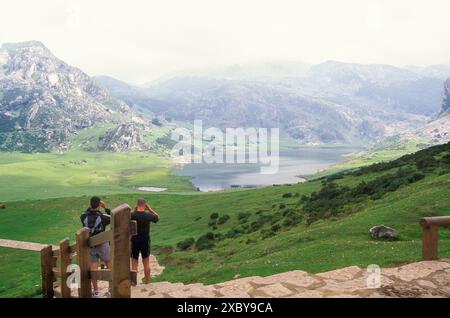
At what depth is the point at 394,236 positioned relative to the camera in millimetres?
27297

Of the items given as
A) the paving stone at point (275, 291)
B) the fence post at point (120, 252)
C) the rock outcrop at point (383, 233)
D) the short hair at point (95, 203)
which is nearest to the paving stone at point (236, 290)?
the paving stone at point (275, 291)

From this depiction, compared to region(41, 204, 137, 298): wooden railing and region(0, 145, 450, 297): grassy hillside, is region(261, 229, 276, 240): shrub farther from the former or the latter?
region(41, 204, 137, 298): wooden railing

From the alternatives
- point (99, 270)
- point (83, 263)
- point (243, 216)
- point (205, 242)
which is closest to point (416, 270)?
point (99, 270)

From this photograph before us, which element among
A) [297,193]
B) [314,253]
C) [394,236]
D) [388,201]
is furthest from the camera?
[297,193]

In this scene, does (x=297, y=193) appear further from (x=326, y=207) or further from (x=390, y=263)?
(x=390, y=263)

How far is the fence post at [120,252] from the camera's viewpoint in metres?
11.7

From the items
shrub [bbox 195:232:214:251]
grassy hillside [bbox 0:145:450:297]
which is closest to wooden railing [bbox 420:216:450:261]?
grassy hillside [bbox 0:145:450:297]

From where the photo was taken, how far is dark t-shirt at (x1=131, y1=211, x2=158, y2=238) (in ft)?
60.6

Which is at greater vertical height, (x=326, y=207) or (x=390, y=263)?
(x=390, y=263)

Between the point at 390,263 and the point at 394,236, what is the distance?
348 inches

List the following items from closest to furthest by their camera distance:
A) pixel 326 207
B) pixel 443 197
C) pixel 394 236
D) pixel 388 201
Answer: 1. pixel 394 236
2. pixel 443 197
3. pixel 388 201
4. pixel 326 207

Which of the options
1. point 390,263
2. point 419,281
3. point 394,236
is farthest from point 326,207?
point 419,281

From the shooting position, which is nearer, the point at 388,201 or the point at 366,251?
the point at 366,251

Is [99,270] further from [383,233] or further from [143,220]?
[383,233]
